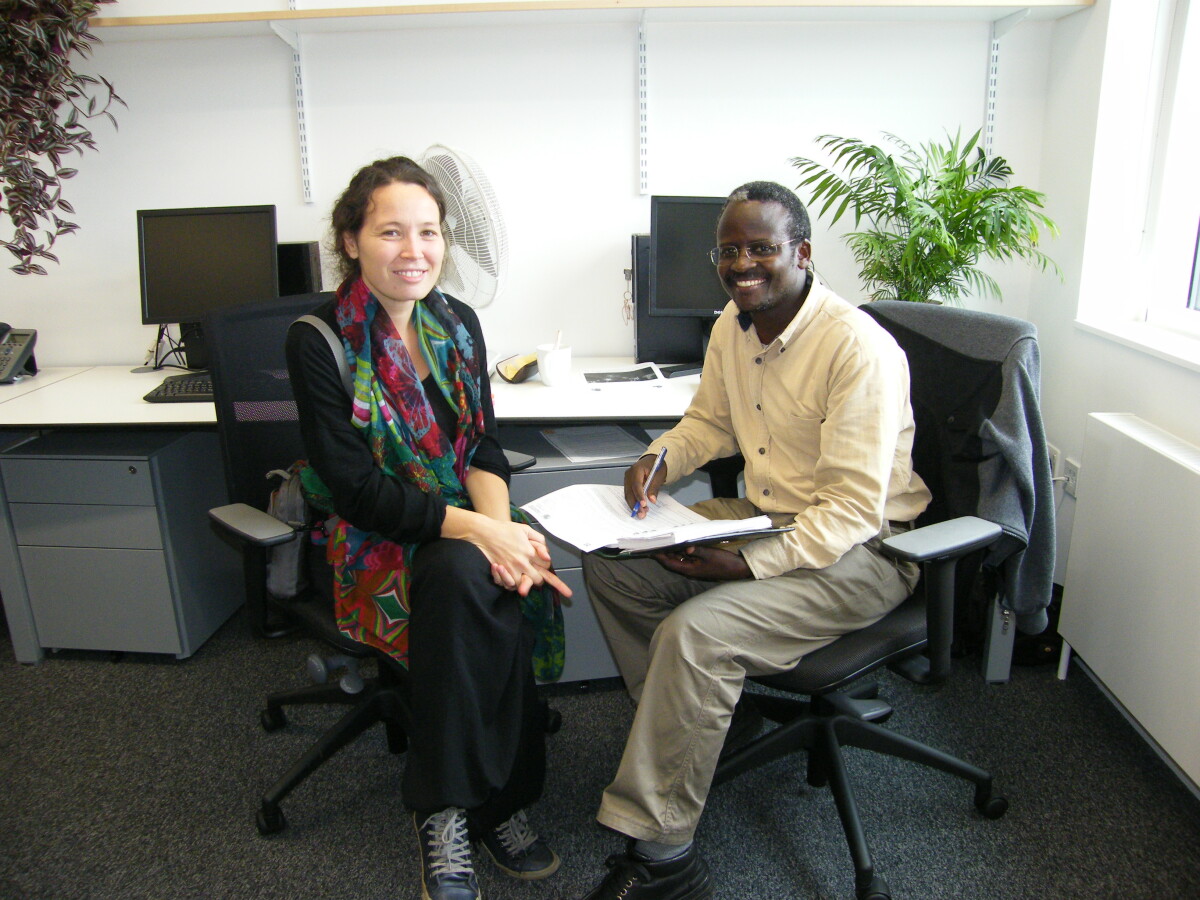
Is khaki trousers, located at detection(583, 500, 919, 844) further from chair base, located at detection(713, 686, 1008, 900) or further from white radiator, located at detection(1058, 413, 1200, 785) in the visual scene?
white radiator, located at detection(1058, 413, 1200, 785)

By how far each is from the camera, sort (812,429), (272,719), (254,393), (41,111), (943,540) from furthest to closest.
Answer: (41,111)
(272,719)
(254,393)
(812,429)
(943,540)

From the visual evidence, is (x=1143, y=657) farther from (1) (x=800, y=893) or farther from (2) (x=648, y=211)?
(2) (x=648, y=211)

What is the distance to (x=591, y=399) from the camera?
82.4 inches

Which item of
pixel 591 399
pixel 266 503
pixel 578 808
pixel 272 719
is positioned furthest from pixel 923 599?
pixel 272 719

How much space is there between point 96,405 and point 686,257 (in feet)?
5.04

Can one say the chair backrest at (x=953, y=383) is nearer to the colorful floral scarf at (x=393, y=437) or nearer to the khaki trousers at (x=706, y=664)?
the khaki trousers at (x=706, y=664)

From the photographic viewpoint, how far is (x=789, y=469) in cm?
155

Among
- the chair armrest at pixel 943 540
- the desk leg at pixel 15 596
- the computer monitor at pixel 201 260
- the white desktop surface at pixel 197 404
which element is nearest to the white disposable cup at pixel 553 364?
the white desktop surface at pixel 197 404

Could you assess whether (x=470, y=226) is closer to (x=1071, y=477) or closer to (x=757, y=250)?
(x=757, y=250)

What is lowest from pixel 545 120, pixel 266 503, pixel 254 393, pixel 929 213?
pixel 266 503

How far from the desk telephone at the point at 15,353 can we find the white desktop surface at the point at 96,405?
40 millimetres

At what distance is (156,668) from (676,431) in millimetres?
1522

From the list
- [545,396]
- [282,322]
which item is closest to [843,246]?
[545,396]

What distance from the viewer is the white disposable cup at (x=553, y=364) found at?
222cm
